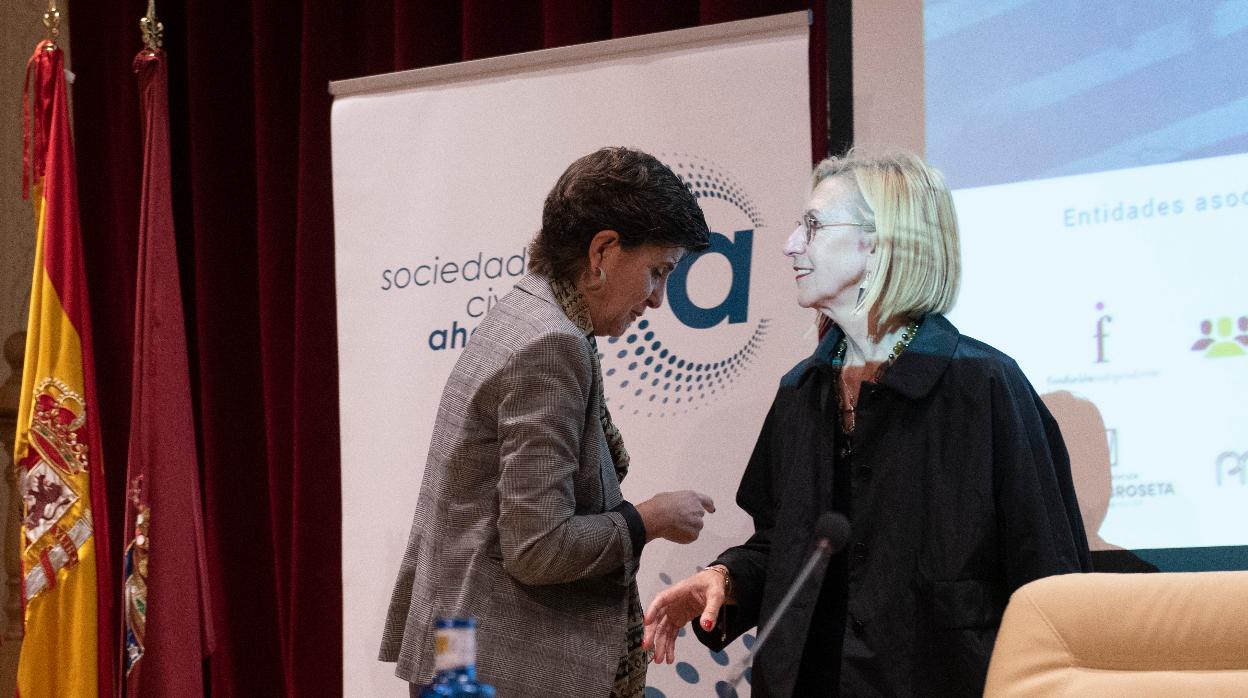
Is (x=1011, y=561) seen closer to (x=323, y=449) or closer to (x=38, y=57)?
(x=323, y=449)

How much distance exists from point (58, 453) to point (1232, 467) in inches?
100

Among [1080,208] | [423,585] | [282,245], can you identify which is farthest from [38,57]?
[1080,208]

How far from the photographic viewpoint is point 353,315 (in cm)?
310

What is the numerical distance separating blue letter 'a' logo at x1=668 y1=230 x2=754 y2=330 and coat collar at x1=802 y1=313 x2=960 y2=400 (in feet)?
2.56

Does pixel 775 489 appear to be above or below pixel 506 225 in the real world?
below

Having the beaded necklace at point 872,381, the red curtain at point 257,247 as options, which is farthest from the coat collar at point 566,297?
the red curtain at point 257,247

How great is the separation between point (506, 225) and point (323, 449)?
1145 mm

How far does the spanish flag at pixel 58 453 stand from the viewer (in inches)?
121

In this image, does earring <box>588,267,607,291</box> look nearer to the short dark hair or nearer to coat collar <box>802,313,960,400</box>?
the short dark hair

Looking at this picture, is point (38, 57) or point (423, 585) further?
point (38, 57)

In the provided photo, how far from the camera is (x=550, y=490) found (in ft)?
6.20

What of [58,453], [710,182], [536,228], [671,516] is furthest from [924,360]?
[58,453]

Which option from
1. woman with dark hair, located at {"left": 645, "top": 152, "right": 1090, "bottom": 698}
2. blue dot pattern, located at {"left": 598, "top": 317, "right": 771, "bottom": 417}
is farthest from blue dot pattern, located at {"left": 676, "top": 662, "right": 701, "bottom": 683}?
woman with dark hair, located at {"left": 645, "top": 152, "right": 1090, "bottom": 698}

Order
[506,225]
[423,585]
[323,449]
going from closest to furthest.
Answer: [423,585] → [506,225] → [323,449]
